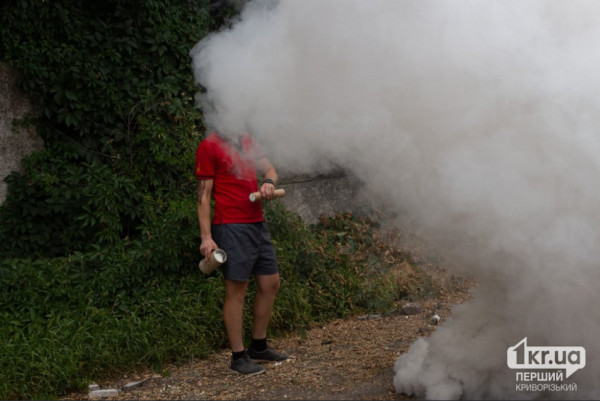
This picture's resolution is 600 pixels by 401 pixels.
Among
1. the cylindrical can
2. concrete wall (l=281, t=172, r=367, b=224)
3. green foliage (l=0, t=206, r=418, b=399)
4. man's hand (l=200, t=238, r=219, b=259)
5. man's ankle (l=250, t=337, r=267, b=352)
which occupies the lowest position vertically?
man's ankle (l=250, t=337, r=267, b=352)

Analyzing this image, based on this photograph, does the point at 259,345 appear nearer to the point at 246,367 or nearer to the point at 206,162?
the point at 246,367

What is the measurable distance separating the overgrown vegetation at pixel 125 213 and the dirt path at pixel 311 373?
0.24m

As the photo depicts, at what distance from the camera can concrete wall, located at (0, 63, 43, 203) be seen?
6.29 meters

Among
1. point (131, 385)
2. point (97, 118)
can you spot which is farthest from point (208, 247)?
point (97, 118)

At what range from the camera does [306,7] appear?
4012 millimetres

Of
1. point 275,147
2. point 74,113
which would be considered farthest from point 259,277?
point 74,113

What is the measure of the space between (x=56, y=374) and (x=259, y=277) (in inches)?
56.1

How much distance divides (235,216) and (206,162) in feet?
1.29

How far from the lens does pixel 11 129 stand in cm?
632

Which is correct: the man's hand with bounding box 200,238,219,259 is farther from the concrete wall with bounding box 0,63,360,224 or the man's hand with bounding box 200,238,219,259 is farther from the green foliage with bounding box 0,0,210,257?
the concrete wall with bounding box 0,63,360,224

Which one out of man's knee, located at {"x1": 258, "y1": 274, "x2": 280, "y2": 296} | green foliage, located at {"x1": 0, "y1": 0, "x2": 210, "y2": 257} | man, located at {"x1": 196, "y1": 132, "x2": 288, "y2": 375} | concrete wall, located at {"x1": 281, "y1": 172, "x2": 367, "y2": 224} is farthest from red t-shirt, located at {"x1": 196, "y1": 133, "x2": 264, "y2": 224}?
concrete wall, located at {"x1": 281, "y1": 172, "x2": 367, "y2": 224}

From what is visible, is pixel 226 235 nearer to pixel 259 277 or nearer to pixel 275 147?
pixel 259 277

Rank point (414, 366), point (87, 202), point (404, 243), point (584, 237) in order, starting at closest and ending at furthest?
point (584, 237)
point (414, 366)
point (87, 202)
point (404, 243)

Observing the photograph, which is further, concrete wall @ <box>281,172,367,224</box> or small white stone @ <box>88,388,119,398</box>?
concrete wall @ <box>281,172,367,224</box>
